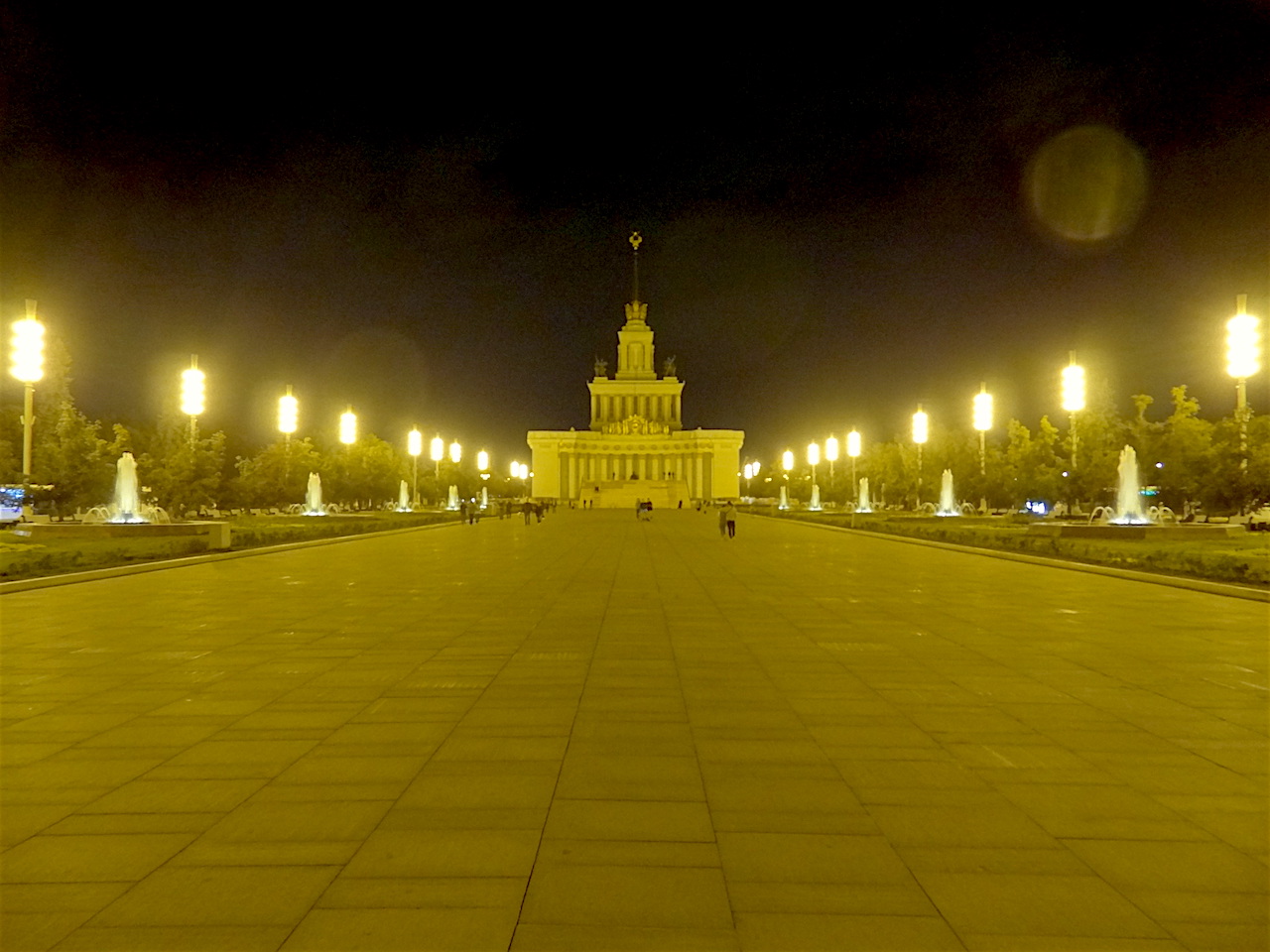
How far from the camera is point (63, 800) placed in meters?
5.49

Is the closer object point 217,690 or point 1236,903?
point 1236,903

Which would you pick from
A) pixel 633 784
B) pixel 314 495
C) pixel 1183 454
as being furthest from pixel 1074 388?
pixel 314 495

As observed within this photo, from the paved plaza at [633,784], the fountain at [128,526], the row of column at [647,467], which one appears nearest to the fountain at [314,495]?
the fountain at [128,526]

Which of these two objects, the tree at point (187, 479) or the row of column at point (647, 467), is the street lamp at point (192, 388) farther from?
the row of column at point (647, 467)

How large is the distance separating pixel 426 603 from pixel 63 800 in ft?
31.7

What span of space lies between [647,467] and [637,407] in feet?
43.4

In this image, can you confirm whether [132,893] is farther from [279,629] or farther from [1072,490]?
[1072,490]

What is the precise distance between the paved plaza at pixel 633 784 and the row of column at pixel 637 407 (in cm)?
12318

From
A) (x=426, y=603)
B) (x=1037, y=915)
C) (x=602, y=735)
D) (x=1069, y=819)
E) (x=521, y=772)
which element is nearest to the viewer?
(x=1037, y=915)

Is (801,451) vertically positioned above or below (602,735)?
above

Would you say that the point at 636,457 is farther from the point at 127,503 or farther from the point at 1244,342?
the point at 1244,342

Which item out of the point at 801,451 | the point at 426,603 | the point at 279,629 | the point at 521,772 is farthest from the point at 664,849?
the point at 801,451

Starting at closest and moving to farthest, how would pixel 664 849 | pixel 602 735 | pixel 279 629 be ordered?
1. pixel 664 849
2. pixel 602 735
3. pixel 279 629

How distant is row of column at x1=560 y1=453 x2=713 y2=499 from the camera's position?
125 meters
